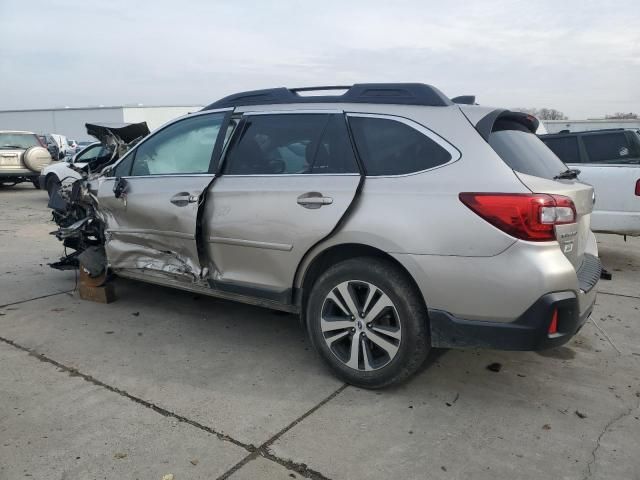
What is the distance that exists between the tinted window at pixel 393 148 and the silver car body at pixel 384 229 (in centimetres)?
5

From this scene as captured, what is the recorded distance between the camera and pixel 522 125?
11.5ft

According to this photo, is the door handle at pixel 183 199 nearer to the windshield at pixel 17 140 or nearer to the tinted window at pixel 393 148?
the tinted window at pixel 393 148

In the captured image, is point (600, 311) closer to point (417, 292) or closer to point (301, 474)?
point (417, 292)

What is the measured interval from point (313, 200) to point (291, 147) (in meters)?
0.53

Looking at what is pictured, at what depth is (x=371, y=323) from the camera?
10.4 ft

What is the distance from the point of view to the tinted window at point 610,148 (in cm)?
653

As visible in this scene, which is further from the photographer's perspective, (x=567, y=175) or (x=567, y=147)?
(x=567, y=147)

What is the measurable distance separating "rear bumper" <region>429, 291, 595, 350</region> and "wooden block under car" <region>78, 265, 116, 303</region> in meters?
3.31

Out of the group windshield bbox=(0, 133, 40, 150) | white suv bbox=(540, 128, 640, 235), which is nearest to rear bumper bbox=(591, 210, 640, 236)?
white suv bbox=(540, 128, 640, 235)

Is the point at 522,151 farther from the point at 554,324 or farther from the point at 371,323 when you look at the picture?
the point at 371,323

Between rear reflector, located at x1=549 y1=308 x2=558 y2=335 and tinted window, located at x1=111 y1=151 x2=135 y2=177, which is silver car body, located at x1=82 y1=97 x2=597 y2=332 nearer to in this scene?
rear reflector, located at x1=549 y1=308 x2=558 y2=335

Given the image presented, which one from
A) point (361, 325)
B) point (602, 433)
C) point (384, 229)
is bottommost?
point (602, 433)

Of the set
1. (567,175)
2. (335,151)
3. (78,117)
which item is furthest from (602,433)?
(78,117)

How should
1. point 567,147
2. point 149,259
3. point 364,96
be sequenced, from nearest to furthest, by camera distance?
point 364,96, point 149,259, point 567,147
